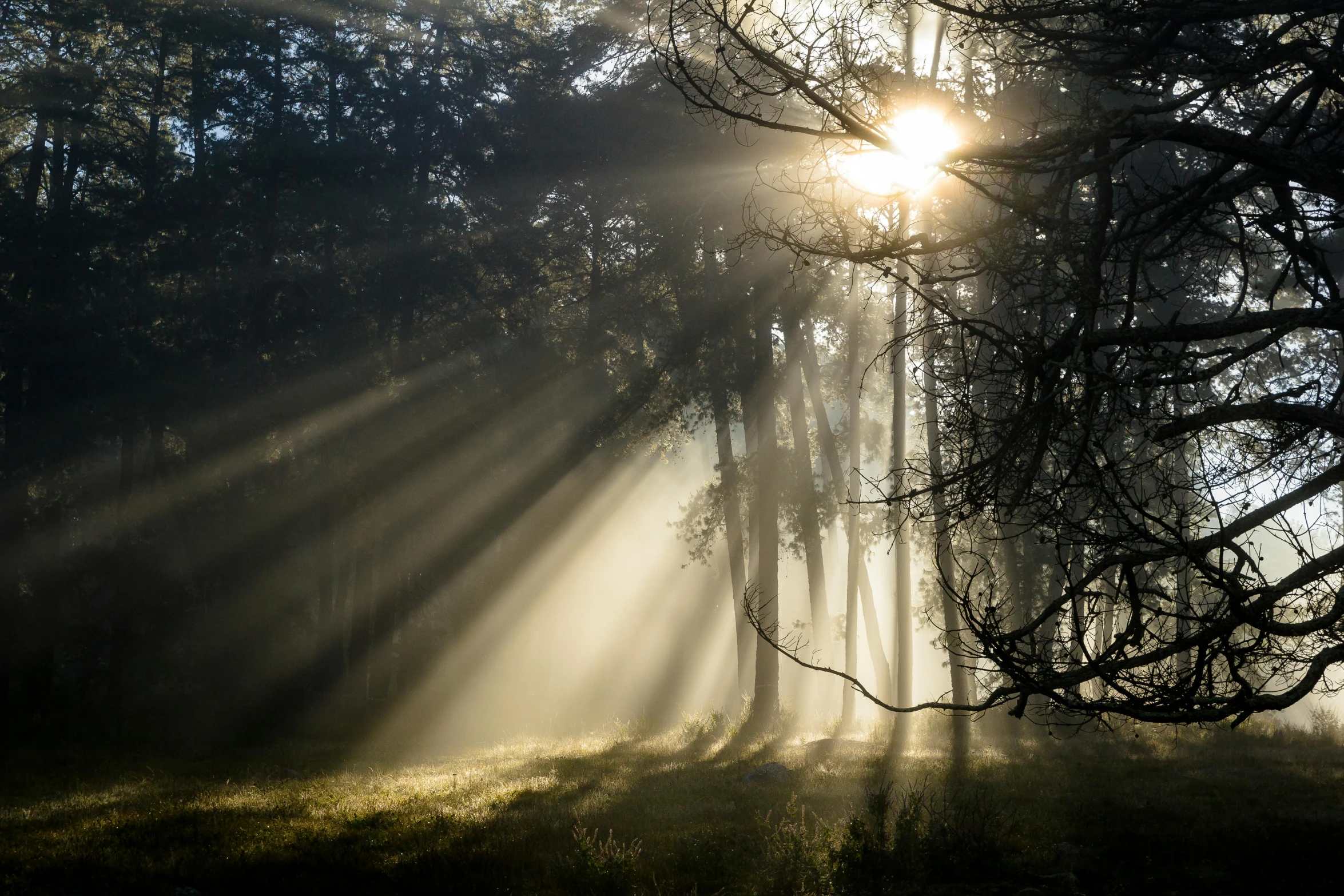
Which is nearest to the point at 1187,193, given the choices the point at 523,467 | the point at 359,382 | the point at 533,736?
the point at 523,467

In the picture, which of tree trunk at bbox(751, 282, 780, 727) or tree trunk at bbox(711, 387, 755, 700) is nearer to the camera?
tree trunk at bbox(751, 282, 780, 727)

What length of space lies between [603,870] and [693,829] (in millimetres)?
2527

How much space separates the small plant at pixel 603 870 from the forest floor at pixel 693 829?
2cm

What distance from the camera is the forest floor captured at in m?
8.79

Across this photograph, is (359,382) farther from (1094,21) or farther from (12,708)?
(1094,21)

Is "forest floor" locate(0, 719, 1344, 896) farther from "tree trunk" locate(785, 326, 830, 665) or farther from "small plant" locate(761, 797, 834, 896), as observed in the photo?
"tree trunk" locate(785, 326, 830, 665)

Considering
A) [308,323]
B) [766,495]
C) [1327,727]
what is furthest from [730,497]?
[1327,727]

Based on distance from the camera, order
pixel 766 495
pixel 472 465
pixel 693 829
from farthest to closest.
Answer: pixel 472 465 < pixel 766 495 < pixel 693 829

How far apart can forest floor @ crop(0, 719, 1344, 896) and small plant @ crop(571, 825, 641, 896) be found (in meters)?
0.02

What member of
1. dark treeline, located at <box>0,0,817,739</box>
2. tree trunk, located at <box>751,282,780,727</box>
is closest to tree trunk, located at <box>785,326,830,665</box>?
tree trunk, located at <box>751,282,780,727</box>

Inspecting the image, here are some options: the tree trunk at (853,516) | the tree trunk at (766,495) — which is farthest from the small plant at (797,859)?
the tree trunk at (853,516)

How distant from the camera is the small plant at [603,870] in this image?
8281mm

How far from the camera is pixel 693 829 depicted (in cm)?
1070

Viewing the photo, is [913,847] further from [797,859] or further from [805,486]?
[805,486]
